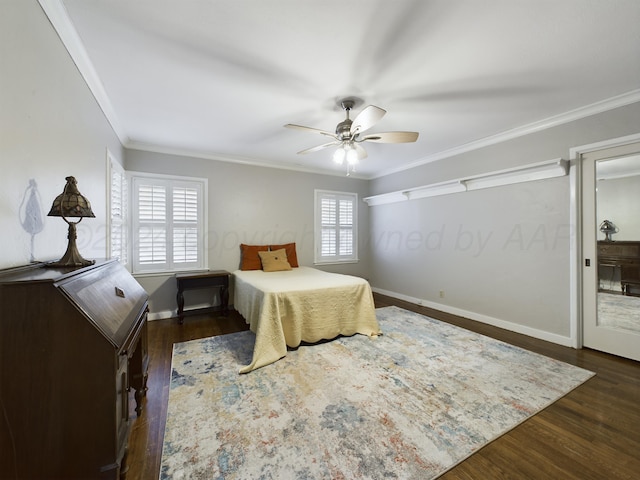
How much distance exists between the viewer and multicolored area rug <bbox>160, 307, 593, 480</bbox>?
1.45m

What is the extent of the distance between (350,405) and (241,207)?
3476 millimetres

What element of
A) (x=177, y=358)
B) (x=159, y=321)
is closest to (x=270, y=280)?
(x=177, y=358)

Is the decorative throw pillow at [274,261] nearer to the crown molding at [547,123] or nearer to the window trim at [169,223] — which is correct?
the window trim at [169,223]

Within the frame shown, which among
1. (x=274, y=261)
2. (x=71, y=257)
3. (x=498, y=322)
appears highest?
(x=71, y=257)

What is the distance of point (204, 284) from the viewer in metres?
3.82

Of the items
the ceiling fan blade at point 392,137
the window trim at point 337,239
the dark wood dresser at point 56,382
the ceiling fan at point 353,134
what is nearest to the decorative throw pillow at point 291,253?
the window trim at point 337,239

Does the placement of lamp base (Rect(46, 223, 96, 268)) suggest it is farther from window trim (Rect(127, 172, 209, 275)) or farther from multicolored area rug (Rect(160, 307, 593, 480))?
window trim (Rect(127, 172, 209, 275))

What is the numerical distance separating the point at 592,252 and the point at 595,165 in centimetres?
90

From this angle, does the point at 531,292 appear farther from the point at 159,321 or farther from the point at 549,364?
the point at 159,321

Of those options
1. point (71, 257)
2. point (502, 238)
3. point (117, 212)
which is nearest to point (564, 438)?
Answer: point (502, 238)

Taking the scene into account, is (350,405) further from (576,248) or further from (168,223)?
(168,223)

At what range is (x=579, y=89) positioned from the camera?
2404 mm

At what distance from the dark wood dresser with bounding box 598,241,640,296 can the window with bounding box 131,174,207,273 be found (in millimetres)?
4969

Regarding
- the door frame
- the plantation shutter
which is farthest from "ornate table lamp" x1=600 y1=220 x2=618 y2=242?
the plantation shutter
